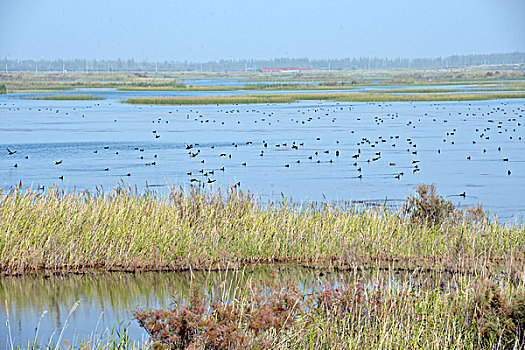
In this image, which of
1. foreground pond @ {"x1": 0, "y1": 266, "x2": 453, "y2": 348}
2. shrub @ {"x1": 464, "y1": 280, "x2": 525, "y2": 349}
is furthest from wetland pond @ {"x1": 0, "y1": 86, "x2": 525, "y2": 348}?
shrub @ {"x1": 464, "y1": 280, "x2": 525, "y2": 349}

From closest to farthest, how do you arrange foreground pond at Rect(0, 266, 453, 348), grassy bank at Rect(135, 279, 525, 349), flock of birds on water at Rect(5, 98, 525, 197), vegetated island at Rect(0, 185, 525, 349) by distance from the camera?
grassy bank at Rect(135, 279, 525, 349)
foreground pond at Rect(0, 266, 453, 348)
vegetated island at Rect(0, 185, 525, 349)
flock of birds on water at Rect(5, 98, 525, 197)

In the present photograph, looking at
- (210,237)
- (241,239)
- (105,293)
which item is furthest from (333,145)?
(105,293)

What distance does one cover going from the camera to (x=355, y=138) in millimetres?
49781

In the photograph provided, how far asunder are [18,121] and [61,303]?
55880 mm

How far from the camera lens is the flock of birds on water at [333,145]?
119 feet

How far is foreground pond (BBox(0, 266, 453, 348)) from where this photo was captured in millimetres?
12836

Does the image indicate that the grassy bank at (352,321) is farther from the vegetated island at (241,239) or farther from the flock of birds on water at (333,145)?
the flock of birds on water at (333,145)

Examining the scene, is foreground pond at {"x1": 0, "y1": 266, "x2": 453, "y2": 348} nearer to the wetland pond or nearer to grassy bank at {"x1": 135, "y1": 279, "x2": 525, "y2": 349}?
the wetland pond

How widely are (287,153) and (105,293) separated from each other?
2740 centimetres

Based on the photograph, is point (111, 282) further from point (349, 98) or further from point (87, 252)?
point (349, 98)

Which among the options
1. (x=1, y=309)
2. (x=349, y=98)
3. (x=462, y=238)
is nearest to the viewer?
(x=1, y=309)

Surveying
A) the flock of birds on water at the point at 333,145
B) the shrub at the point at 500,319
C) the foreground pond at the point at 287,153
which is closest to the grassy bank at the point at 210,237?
the foreground pond at the point at 287,153

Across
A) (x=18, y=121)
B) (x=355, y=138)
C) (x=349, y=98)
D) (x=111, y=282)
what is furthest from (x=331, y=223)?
(x=349, y=98)

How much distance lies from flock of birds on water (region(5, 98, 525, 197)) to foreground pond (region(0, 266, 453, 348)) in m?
10.1
